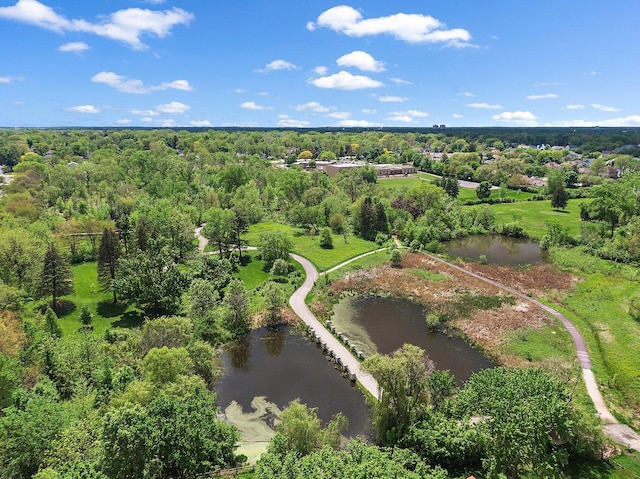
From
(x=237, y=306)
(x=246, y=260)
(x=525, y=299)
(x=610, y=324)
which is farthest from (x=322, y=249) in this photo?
(x=610, y=324)

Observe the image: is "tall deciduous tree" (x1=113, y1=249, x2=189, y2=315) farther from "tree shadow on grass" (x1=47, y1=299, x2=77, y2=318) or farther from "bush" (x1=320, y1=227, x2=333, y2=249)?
"bush" (x1=320, y1=227, x2=333, y2=249)

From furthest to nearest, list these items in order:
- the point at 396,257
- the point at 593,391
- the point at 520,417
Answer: the point at 396,257 → the point at 593,391 → the point at 520,417

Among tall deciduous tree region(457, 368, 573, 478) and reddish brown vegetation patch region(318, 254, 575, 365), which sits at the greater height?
tall deciduous tree region(457, 368, 573, 478)

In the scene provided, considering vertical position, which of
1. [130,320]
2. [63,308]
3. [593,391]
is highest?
[63,308]

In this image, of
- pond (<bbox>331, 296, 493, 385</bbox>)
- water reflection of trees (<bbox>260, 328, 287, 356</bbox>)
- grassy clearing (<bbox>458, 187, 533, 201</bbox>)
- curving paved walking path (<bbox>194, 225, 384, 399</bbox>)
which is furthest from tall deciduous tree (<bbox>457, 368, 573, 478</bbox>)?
grassy clearing (<bbox>458, 187, 533, 201</bbox>)

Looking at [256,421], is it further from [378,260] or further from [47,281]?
[378,260]

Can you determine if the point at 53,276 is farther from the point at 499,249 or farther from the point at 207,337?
the point at 499,249
